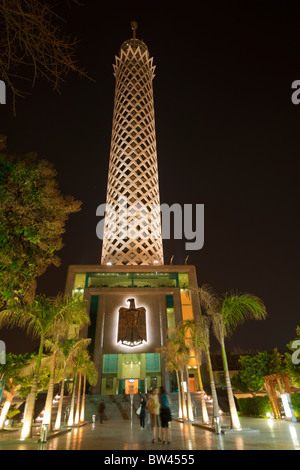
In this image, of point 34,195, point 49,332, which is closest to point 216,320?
point 49,332

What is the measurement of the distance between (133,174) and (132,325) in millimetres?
23060

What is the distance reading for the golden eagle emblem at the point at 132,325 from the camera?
28677mm

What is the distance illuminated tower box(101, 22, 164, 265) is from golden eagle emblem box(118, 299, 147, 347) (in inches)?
306

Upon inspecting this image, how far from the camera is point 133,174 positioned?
42.9 meters

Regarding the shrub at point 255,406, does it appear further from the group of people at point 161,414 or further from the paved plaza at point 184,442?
the group of people at point 161,414

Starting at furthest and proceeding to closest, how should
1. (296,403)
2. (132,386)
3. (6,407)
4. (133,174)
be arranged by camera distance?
(133,174) < (132,386) < (6,407) < (296,403)

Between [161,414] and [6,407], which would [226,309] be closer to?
[161,414]

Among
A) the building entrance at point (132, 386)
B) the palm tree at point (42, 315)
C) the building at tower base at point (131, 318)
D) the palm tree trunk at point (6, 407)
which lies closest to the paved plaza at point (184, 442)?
the palm tree at point (42, 315)

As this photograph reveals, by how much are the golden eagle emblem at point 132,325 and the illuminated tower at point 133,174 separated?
776 cm

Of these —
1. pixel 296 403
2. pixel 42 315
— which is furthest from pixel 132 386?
pixel 42 315

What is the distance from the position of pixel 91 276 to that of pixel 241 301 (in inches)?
1049

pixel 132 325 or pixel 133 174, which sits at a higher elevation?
pixel 133 174
